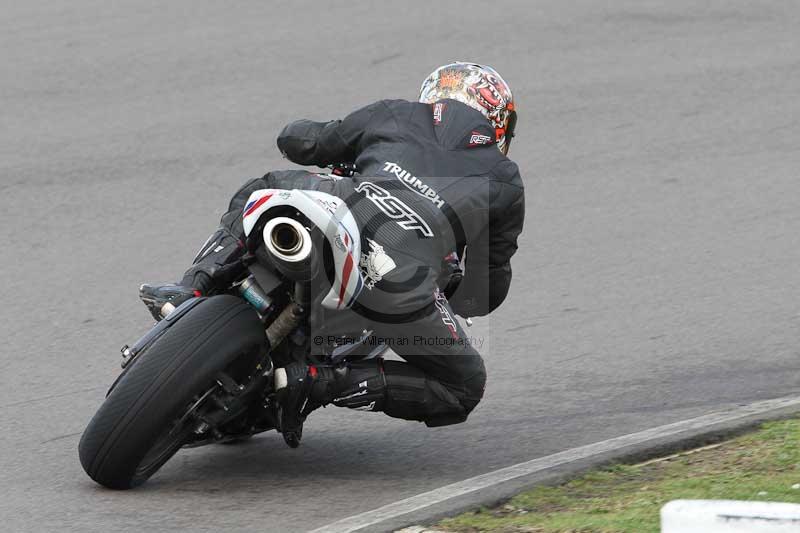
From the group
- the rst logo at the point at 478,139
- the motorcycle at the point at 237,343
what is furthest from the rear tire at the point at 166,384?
the rst logo at the point at 478,139

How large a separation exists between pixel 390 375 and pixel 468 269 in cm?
56

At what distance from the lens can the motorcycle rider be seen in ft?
15.0

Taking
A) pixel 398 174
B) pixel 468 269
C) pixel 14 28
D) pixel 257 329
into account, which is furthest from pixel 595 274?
pixel 14 28

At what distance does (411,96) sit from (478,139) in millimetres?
4765

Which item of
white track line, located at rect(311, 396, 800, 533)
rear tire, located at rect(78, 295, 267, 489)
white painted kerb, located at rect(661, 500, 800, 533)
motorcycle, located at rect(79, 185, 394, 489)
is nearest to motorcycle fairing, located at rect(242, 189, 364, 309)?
motorcycle, located at rect(79, 185, 394, 489)

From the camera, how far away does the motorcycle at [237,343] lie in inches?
166

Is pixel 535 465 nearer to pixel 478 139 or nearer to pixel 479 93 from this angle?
pixel 478 139

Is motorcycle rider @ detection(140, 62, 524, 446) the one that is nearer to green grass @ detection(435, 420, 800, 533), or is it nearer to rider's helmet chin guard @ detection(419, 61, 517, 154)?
rider's helmet chin guard @ detection(419, 61, 517, 154)

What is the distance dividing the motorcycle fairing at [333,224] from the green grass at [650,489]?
771mm

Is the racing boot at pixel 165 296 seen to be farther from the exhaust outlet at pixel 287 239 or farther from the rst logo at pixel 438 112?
the rst logo at pixel 438 112

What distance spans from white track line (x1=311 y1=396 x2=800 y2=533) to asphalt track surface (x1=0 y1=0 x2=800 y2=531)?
0.44 feet

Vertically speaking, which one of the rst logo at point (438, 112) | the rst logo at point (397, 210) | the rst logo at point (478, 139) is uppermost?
the rst logo at point (438, 112)

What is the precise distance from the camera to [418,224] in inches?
182

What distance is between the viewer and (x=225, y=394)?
4.38 metres
